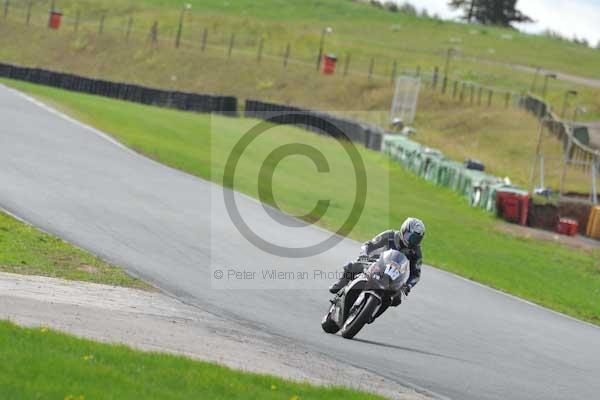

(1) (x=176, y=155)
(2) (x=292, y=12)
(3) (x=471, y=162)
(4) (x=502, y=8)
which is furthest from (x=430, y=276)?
(4) (x=502, y=8)

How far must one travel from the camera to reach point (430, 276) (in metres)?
19.3

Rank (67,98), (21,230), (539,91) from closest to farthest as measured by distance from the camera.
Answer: (21,230), (67,98), (539,91)

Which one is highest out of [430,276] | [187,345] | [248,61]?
[187,345]

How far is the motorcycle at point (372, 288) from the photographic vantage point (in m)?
12.6

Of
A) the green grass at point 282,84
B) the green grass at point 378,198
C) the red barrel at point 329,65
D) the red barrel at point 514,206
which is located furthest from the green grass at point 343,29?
the red barrel at point 514,206

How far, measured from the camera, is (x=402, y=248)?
1287cm

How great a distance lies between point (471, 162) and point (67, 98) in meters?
14.0

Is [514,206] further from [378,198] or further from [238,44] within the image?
[238,44]

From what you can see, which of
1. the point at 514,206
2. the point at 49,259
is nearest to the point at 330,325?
the point at 49,259

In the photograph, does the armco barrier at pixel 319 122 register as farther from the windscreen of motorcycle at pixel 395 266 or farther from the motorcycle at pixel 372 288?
the windscreen of motorcycle at pixel 395 266

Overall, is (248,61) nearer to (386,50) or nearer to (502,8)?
(386,50)

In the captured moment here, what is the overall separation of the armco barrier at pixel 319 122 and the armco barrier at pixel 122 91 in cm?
179

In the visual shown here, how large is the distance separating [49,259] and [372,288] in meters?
4.75
